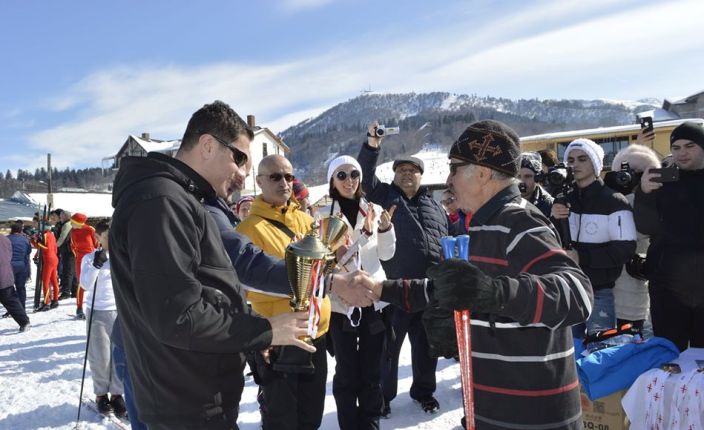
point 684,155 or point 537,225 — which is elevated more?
point 684,155

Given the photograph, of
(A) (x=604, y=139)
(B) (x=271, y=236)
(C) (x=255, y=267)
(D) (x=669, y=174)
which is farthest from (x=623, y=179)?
(A) (x=604, y=139)

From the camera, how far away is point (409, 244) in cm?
505

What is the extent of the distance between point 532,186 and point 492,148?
3.24 metres

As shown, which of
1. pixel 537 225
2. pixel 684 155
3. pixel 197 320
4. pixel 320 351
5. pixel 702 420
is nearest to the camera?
pixel 197 320

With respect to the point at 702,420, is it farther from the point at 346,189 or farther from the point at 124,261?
the point at 124,261

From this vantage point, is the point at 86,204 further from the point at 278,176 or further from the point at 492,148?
the point at 492,148

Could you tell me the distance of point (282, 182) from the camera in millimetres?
3645

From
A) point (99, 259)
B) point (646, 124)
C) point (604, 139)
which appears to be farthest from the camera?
point (604, 139)

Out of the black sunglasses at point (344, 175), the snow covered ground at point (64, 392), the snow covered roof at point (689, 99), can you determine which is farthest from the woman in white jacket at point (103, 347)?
the snow covered roof at point (689, 99)

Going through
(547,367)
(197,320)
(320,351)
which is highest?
(197,320)

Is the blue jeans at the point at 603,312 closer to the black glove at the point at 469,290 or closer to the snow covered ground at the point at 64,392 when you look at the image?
the snow covered ground at the point at 64,392

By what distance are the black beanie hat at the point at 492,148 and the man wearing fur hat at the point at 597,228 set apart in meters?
A: 2.11

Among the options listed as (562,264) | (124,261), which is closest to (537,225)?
(562,264)

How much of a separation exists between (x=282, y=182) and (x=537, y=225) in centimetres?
203
